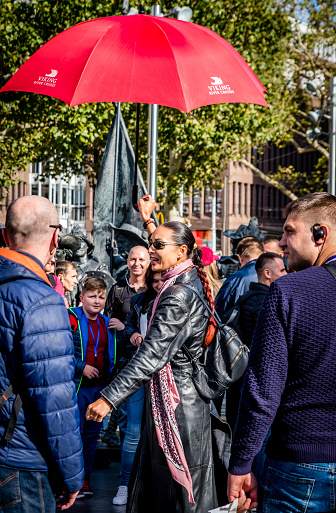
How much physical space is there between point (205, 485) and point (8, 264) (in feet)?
6.19

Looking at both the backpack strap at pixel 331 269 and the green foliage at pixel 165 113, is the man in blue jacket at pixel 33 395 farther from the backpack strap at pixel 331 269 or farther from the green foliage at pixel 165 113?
the green foliage at pixel 165 113

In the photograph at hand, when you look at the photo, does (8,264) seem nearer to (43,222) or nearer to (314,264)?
(43,222)

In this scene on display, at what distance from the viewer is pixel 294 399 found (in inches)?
105

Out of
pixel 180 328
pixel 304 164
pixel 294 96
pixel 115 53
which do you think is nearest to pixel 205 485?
pixel 180 328

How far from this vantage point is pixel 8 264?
114 inches

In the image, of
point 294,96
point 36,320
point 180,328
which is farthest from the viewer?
point 294,96

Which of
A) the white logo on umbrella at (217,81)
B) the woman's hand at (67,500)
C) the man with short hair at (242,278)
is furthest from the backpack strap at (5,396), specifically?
the man with short hair at (242,278)

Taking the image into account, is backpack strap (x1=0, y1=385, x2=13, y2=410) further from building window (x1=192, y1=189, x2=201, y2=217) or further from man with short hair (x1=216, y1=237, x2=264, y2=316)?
building window (x1=192, y1=189, x2=201, y2=217)

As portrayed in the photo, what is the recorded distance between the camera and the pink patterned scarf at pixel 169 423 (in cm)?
373

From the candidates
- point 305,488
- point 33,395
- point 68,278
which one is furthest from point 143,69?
point 305,488

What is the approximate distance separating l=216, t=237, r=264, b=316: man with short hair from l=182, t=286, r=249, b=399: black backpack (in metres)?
2.17

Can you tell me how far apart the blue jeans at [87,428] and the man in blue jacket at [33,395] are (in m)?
2.94

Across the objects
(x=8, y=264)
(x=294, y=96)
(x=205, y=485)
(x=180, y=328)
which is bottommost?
(x=205, y=485)

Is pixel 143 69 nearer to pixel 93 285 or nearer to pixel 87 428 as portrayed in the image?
pixel 93 285
